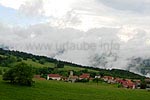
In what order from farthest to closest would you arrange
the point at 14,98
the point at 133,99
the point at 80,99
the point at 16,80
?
the point at 16,80, the point at 133,99, the point at 80,99, the point at 14,98

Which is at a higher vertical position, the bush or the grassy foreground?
the bush

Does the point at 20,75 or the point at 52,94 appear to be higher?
the point at 20,75

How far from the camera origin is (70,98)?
96.4 metres

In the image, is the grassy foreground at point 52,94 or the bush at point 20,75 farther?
the bush at point 20,75

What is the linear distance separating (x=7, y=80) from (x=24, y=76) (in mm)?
7620

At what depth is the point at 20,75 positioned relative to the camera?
4882 inches

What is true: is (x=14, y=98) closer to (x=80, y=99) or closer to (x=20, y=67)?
(x=80, y=99)

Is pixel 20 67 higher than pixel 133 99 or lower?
higher

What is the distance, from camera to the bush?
406ft

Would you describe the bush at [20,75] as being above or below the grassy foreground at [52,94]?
above

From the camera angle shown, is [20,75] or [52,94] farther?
[20,75]

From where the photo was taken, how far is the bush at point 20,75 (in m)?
124

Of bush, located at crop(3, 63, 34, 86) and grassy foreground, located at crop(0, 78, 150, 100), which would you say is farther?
bush, located at crop(3, 63, 34, 86)

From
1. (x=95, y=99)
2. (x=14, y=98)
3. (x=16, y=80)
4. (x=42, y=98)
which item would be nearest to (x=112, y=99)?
(x=95, y=99)
